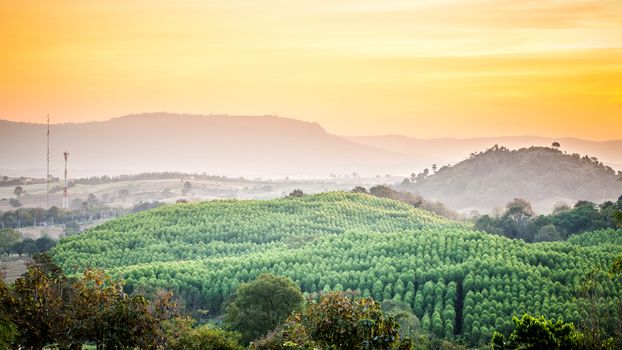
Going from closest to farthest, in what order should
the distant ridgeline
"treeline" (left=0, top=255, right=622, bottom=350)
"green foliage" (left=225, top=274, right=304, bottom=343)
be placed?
"treeline" (left=0, top=255, right=622, bottom=350), "green foliage" (left=225, top=274, right=304, bottom=343), the distant ridgeline

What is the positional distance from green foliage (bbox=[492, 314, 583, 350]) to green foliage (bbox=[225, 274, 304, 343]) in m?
15.4

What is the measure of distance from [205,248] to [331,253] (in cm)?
1493

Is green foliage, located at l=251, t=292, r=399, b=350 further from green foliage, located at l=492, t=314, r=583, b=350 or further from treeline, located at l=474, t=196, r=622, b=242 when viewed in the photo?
treeline, located at l=474, t=196, r=622, b=242

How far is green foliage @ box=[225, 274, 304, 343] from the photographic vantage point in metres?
41.2

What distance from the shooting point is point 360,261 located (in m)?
59.6

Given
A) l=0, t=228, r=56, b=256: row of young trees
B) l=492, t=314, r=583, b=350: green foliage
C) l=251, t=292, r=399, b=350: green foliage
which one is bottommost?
l=0, t=228, r=56, b=256: row of young trees

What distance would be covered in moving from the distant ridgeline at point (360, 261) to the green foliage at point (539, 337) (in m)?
9.23

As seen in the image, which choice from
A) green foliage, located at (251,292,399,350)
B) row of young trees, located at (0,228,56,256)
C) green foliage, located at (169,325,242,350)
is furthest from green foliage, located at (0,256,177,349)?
row of young trees, located at (0,228,56,256)

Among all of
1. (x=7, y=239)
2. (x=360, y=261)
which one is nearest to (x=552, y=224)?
(x=360, y=261)

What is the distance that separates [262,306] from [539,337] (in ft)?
58.4

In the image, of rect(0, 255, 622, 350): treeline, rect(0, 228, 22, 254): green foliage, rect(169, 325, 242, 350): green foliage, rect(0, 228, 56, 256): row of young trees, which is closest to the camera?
rect(0, 255, 622, 350): treeline

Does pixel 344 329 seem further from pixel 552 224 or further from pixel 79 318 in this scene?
pixel 552 224

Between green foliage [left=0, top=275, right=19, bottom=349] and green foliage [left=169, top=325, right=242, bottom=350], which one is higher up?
green foliage [left=0, top=275, right=19, bottom=349]

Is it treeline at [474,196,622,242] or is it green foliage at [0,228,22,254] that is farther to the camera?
green foliage at [0,228,22,254]
